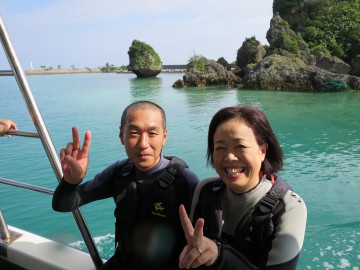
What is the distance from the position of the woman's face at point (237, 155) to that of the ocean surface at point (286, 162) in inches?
119

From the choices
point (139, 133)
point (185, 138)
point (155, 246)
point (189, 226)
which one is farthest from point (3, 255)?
point (185, 138)

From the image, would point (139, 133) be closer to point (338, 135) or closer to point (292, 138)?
point (292, 138)

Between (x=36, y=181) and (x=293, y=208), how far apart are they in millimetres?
6575

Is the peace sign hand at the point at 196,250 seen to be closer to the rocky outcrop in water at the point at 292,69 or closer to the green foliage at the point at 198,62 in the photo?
the rocky outcrop in water at the point at 292,69

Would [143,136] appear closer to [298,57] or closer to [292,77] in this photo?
[292,77]

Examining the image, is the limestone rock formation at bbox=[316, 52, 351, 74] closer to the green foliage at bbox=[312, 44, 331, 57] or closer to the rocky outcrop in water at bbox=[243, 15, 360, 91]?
the rocky outcrop in water at bbox=[243, 15, 360, 91]

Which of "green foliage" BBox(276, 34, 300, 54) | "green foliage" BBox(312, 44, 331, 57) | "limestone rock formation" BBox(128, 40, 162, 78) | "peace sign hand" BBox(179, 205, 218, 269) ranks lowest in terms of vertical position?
"limestone rock formation" BBox(128, 40, 162, 78)

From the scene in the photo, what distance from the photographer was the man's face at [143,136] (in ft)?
4.99

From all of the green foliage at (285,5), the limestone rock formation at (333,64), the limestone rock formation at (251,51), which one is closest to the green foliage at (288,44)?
the limestone rock formation at (251,51)

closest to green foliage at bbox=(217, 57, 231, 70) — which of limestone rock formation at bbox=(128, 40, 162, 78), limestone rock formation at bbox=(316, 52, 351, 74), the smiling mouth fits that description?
limestone rock formation at bbox=(316, 52, 351, 74)

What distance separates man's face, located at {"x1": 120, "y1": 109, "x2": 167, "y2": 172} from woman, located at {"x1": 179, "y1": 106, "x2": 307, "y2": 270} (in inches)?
10.9

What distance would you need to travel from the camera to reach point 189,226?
97cm

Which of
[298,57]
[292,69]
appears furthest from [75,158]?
[298,57]

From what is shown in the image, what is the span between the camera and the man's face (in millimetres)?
1521
